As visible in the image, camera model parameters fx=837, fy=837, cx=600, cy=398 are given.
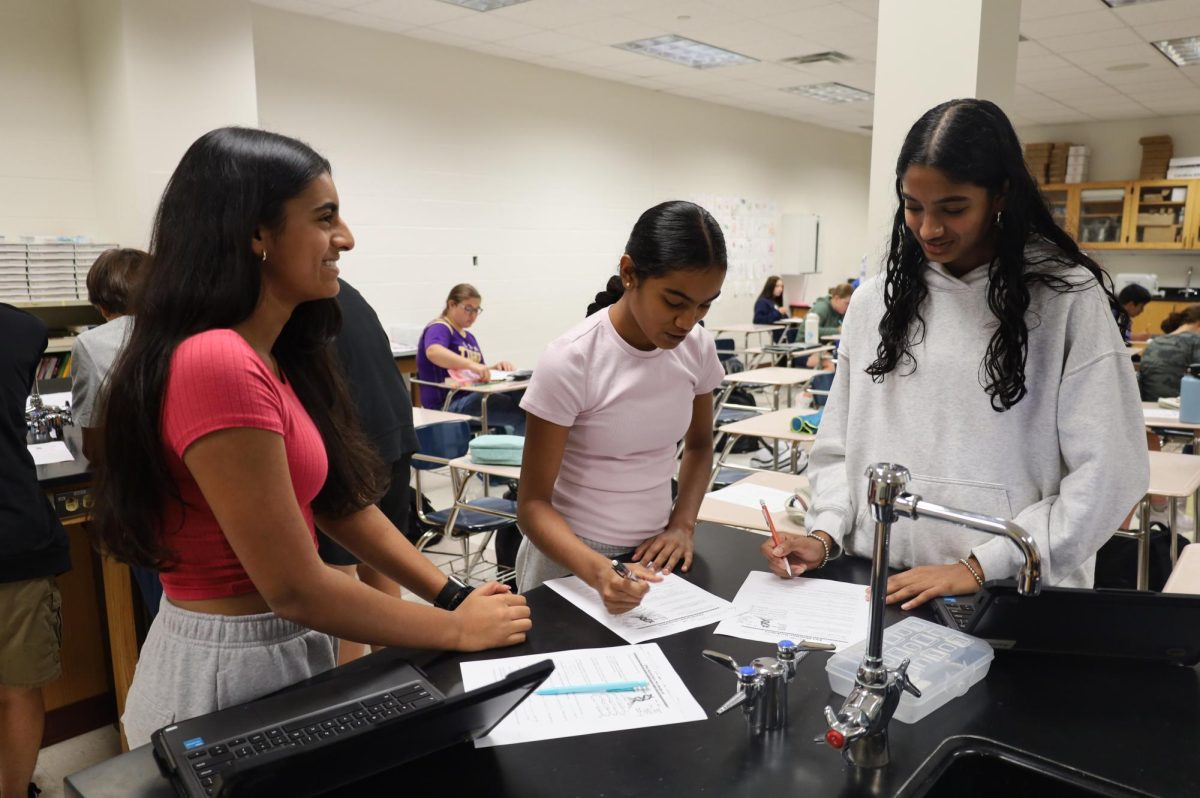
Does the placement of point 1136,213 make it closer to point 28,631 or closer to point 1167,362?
point 1167,362

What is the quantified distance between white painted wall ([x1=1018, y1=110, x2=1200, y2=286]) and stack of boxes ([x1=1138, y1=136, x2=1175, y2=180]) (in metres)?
0.23

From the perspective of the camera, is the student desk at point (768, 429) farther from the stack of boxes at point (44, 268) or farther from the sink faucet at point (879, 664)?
the stack of boxes at point (44, 268)

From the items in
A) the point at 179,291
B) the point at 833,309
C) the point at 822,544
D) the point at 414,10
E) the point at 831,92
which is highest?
the point at 831,92

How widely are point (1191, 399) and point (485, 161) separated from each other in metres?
5.10

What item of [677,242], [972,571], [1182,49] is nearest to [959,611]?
[972,571]

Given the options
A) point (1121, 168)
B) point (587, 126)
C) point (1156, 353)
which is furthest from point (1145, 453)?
point (1121, 168)

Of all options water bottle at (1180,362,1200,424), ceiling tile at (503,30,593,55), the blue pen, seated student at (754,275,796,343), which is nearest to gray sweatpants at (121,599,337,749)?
the blue pen

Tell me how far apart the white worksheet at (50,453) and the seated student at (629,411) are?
1630 mm

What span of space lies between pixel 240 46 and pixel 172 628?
15.2 ft

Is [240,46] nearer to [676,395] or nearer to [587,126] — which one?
[587,126]

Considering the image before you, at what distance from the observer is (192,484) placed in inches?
38.7

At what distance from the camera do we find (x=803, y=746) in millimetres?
888

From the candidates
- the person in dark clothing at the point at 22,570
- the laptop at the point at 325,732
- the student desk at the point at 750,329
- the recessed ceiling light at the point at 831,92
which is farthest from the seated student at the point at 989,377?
the recessed ceiling light at the point at 831,92

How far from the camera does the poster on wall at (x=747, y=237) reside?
9.54 metres
